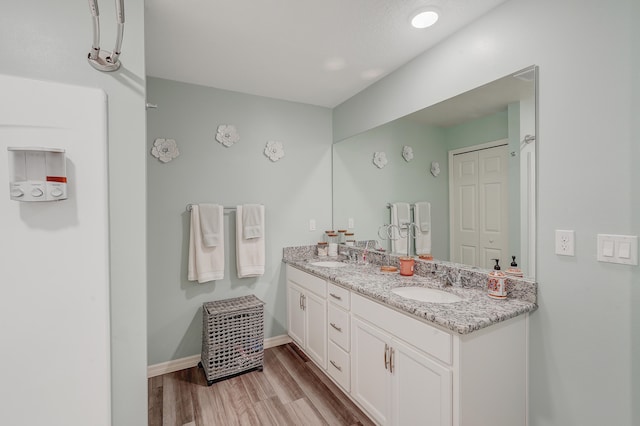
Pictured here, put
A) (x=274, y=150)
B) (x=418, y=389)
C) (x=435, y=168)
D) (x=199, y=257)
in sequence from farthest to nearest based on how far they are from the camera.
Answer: (x=274, y=150)
(x=199, y=257)
(x=435, y=168)
(x=418, y=389)

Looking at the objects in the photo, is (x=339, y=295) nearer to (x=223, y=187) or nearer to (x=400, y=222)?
(x=400, y=222)

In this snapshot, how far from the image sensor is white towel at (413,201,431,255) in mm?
2148

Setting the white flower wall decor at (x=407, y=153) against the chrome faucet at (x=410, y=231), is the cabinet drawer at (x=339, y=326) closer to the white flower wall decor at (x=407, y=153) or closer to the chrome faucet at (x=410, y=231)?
the chrome faucet at (x=410, y=231)

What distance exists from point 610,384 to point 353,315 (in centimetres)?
120

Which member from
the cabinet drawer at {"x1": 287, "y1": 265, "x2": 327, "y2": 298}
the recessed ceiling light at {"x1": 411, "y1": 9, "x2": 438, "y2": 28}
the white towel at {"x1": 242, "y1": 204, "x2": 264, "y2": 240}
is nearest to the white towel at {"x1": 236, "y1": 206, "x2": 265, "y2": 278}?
the white towel at {"x1": 242, "y1": 204, "x2": 264, "y2": 240}

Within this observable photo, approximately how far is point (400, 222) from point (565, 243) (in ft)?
3.84

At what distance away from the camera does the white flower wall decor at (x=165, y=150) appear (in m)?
2.33

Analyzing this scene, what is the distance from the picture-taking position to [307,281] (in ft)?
8.13

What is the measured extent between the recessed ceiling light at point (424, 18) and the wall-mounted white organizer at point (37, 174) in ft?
6.09

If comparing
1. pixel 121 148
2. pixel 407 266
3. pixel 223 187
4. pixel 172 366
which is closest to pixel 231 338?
pixel 172 366

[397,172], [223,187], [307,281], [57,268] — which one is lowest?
[307,281]

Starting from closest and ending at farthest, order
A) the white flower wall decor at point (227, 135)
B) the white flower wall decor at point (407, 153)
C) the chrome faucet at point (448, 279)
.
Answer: the chrome faucet at point (448, 279) < the white flower wall decor at point (407, 153) < the white flower wall decor at point (227, 135)

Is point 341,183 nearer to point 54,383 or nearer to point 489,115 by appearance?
point 489,115

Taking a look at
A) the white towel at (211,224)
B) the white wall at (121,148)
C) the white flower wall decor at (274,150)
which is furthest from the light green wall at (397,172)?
the white wall at (121,148)
